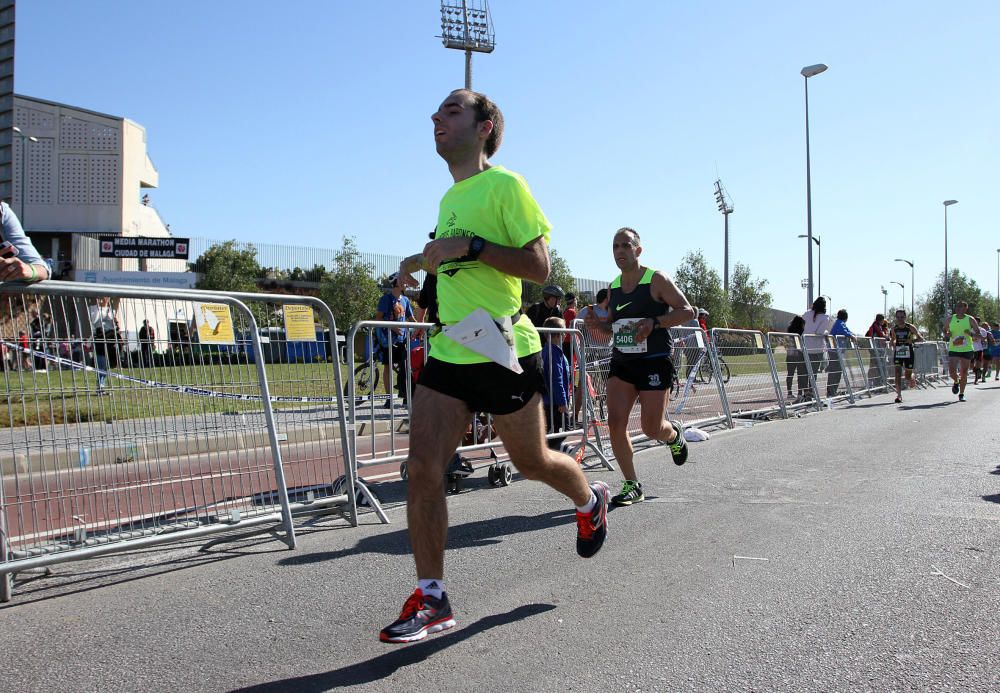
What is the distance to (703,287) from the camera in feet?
205

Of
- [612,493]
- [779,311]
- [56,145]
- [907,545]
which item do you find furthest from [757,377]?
[779,311]

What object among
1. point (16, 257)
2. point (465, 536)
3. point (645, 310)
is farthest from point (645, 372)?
point (16, 257)

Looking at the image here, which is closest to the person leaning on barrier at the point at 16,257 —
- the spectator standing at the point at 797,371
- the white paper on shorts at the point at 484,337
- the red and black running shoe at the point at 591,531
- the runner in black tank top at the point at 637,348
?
the white paper on shorts at the point at 484,337

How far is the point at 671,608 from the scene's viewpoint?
3396 mm

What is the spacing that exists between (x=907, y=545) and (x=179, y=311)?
14.0ft

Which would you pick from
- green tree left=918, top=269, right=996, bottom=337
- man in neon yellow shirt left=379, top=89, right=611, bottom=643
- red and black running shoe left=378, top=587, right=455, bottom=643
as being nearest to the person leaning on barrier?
man in neon yellow shirt left=379, top=89, right=611, bottom=643

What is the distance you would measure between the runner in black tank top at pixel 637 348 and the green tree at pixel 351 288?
3730cm

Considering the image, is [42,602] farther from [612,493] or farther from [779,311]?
[779,311]

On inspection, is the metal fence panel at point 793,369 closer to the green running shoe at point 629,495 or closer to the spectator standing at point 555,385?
the spectator standing at point 555,385

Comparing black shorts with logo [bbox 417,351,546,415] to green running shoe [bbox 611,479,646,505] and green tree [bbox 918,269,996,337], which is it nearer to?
green running shoe [bbox 611,479,646,505]

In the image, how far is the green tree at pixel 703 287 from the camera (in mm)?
60969

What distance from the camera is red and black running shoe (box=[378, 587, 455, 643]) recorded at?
9.45ft

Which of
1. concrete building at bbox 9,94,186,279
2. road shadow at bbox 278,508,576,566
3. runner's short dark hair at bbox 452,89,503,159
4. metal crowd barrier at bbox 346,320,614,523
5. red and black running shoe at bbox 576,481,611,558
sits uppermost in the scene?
concrete building at bbox 9,94,186,279

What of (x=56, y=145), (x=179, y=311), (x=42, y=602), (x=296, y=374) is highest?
(x=56, y=145)
